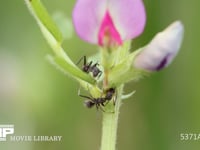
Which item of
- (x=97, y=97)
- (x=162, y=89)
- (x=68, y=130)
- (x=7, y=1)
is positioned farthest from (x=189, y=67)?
(x=97, y=97)

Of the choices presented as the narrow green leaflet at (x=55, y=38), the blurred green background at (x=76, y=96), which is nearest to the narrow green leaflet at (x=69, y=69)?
the narrow green leaflet at (x=55, y=38)

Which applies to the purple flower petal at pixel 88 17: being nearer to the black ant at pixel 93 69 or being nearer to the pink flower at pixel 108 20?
the pink flower at pixel 108 20

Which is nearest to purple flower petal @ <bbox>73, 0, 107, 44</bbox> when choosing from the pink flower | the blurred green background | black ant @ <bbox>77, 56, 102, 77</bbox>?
the pink flower

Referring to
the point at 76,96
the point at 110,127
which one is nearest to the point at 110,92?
the point at 110,127

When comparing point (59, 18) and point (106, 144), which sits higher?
point (59, 18)

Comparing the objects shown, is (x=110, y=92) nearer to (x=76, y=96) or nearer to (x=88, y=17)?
(x=88, y=17)

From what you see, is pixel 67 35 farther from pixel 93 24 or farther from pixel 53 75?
pixel 93 24
